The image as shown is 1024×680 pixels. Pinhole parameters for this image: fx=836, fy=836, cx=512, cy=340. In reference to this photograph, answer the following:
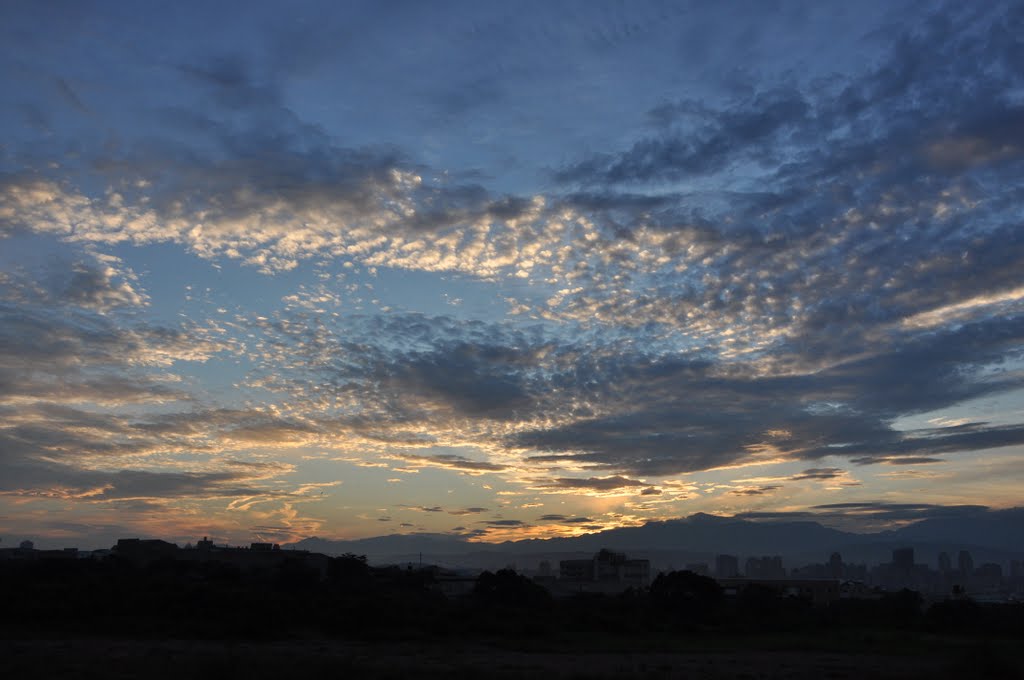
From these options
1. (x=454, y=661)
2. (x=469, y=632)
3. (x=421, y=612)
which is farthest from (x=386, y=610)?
(x=454, y=661)

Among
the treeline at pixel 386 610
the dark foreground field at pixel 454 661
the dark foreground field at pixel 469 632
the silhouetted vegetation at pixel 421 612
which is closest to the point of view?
the dark foreground field at pixel 454 661

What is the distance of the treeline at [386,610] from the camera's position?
46188 millimetres

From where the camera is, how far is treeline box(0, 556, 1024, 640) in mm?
46188

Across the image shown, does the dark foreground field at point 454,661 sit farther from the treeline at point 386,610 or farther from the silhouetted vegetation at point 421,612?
the treeline at point 386,610

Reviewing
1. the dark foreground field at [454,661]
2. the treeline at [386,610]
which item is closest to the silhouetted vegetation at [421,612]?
the treeline at [386,610]

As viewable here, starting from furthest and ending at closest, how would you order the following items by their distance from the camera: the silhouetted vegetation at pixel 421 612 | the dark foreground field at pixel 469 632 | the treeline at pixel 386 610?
the treeline at pixel 386 610 < the silhouetted vegetation at pixel 421 612 < the dark foreground field at pixel 469 632

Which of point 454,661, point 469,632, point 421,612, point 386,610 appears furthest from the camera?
point 421,612

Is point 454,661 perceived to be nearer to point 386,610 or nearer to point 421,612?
point 386,610

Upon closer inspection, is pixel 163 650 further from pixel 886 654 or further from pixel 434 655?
pixel 886 654

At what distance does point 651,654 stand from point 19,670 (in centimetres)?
2680

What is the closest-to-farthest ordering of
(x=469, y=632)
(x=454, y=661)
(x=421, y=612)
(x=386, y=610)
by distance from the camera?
(x=454, y=661), (x=469, y=632), (x=386, y=610), (x=421, y=612)

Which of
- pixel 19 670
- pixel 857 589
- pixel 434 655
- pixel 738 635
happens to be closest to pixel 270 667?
pixel 19 670

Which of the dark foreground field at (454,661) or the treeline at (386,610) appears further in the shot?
the treeline at (386,610)

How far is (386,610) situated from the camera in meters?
50.3
